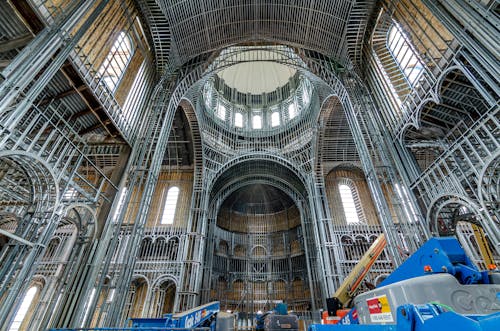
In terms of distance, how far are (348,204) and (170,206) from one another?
19211 mm

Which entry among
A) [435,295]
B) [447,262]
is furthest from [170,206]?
[435,295]

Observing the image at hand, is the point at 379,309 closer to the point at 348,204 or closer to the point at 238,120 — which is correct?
the point at 348,204

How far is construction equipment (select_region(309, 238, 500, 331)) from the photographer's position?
1728 millimetres

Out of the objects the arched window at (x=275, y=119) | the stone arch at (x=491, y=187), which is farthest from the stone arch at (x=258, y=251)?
the stone arch at (x=491, y=187)

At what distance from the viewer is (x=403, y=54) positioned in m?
13.1

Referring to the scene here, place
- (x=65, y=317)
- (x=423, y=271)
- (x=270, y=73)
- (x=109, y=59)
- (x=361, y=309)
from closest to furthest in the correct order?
(x=423, y=271)
(x=361, y=309)
(x=65, y=317)
(x=109, y=59)
(x=270, y=73)

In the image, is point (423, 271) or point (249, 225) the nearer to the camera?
point (423, 271)

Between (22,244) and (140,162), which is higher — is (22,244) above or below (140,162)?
below

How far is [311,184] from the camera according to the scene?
2480 cm

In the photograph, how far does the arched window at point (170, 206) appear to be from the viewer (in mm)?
23766

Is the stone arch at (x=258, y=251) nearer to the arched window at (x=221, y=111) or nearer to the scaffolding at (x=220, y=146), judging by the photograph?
the scaffolding at (x=220, y=146)

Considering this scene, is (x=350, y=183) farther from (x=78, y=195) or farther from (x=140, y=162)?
(x=78, y=195)

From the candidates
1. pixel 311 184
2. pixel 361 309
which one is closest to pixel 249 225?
pixel 311 184

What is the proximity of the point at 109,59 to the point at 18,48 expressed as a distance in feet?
13.7
